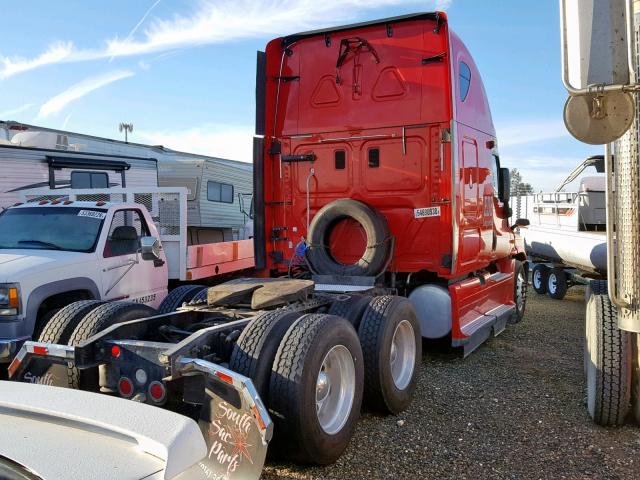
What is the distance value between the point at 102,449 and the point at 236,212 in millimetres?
13422

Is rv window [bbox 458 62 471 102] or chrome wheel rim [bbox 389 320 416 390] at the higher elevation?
rv window [bbox 458 62 471 102]

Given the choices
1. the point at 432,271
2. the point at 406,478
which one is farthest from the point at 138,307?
the point at 432,271

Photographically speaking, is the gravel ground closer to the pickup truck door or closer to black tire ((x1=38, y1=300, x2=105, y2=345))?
black tire ((x1=38, y1=300, x2=105, y2=345))

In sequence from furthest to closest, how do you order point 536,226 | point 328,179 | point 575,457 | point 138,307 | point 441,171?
point 536,226, point 328,179, point 441,171, point 138,307, point 575,457

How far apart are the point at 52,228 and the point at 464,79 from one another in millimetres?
4957

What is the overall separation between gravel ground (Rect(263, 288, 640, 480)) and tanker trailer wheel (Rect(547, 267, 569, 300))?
6.42m

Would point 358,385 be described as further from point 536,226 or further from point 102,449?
point 536,226

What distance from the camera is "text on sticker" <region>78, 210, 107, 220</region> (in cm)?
635

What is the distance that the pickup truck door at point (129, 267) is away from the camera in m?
6.20

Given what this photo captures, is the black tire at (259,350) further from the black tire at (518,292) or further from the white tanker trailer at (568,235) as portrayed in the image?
the white tanker trailer at (568,235)

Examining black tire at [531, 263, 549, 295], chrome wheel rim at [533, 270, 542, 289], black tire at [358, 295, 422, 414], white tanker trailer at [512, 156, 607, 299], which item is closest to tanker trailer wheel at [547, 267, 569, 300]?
white tanker trailer at [512, 156, 607, 299]

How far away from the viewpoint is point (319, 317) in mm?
3703

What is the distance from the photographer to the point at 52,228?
6258 millimetres

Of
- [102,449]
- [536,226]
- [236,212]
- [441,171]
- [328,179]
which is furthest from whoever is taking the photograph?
[236,212]
